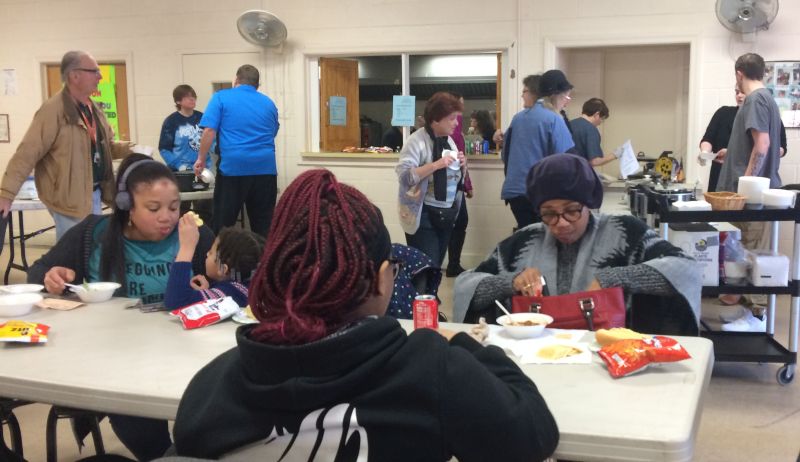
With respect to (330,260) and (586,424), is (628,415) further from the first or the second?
(330,260)

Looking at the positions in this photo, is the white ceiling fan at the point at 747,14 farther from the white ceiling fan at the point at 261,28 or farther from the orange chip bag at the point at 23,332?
the orange chip bag at the point at 23,332

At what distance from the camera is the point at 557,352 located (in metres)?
1.75

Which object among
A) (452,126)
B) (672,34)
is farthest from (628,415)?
(672,34)

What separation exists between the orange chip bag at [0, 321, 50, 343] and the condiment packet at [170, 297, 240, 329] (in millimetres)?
348

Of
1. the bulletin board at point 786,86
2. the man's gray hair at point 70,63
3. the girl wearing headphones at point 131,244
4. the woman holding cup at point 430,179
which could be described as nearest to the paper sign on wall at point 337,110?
the woman holding cup at point 430,179

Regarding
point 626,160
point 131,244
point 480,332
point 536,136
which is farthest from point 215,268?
point 626,160

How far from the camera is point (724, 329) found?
3.88 metres

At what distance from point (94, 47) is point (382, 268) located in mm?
6842

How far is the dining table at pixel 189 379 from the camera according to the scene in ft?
4.29

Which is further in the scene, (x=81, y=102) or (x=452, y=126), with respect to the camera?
(x=452, y=126)

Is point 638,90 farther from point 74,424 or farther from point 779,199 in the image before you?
point 74,424

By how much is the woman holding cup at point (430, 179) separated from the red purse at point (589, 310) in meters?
2.39

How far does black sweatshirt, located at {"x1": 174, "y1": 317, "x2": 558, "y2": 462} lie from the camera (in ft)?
3.51

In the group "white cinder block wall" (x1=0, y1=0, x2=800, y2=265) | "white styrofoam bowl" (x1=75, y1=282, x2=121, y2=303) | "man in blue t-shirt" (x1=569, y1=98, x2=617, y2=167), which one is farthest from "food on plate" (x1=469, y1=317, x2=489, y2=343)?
"white cinder block wall" (x1=0, y1=0, x2=800, y2=265)
